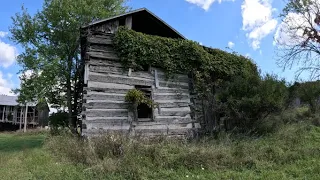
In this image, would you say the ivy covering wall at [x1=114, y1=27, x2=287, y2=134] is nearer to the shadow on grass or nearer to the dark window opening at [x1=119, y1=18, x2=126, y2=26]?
the dark window opening at [x1=119, y1=18, x2=126, y2=26]

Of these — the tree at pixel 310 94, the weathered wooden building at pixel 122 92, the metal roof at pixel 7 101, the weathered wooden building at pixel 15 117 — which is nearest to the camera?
the weathered wooden building at pixel 122 92

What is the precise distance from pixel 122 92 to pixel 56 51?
29.4ft

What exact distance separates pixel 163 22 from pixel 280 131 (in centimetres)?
772

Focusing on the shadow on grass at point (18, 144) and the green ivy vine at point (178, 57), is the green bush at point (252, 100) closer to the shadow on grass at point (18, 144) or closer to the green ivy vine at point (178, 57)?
the green ivy vine at point (178, 57)

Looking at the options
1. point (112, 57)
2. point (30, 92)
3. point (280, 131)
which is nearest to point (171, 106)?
point (112, 57)

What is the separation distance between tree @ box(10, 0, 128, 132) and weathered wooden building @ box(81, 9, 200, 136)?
613 centimetres

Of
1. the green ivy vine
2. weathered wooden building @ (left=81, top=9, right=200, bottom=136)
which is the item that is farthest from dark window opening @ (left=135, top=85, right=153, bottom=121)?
the green ivy vine

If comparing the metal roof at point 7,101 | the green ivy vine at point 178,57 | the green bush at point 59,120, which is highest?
the green ivy vine at point 178,57

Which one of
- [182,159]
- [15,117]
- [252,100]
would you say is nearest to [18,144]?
[182,159]

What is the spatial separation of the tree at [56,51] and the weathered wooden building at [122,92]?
6135 mm

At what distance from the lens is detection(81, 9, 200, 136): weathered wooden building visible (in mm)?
12523

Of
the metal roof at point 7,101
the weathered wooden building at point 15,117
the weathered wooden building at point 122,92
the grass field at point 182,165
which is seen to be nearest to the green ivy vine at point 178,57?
the weathered wooden building at point 122,92

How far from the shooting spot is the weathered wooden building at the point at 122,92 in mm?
12523

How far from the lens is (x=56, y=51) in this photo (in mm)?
19766
